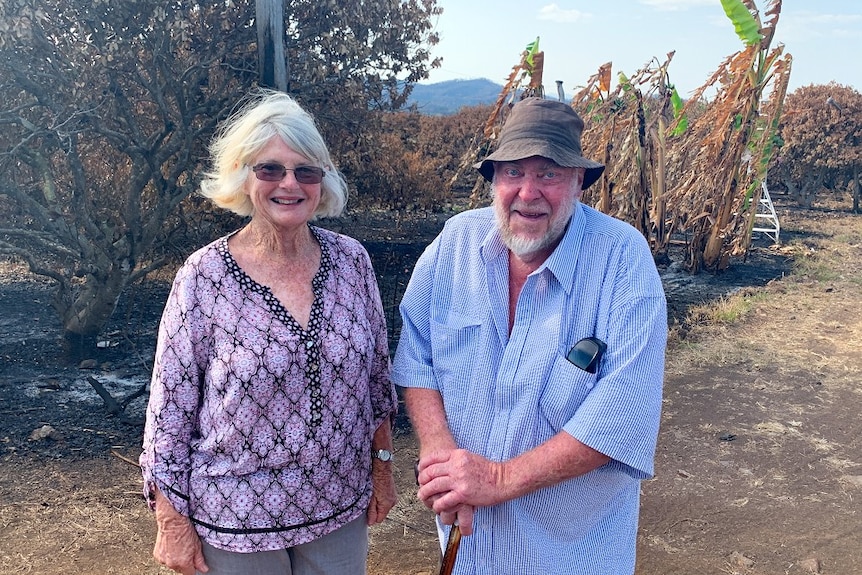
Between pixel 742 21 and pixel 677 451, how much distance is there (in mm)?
6353

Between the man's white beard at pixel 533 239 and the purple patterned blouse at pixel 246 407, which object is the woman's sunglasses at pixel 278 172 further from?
the man's white beard at pixel 533 239

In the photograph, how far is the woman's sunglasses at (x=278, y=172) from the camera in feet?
6.92

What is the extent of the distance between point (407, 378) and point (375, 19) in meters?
5.51

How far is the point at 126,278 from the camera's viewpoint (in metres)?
6.04

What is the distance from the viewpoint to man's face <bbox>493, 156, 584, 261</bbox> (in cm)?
211

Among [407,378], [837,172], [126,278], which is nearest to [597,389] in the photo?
[407,378]

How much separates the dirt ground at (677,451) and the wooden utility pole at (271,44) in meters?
2.67

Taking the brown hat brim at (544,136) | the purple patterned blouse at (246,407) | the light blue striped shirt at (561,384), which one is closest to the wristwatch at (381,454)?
the purple patterned blouse at (246,407)

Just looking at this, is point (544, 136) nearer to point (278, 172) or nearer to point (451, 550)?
point (278, 172)

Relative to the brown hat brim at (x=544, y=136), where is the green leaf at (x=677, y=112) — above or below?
above

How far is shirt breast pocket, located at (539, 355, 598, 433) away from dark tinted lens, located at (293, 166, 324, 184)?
36.8 inches

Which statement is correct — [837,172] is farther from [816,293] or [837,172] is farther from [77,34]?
[77,34]

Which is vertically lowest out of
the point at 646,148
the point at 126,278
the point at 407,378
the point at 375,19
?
the point at 126,278

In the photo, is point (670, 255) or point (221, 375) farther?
point (670, 255)
